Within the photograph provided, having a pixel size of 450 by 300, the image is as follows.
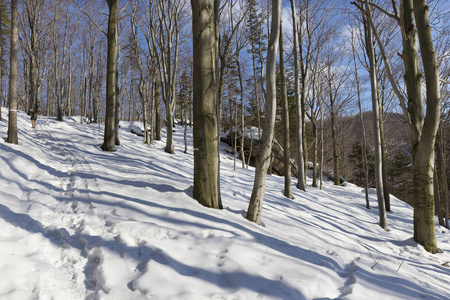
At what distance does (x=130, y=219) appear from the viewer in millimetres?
3158

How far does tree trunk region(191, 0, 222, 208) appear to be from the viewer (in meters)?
3.70

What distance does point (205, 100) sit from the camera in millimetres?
3773

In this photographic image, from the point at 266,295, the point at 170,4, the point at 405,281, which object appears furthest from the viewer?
the point at 170,4

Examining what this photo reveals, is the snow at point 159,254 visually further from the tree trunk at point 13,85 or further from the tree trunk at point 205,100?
the tree trunk at point 13,85

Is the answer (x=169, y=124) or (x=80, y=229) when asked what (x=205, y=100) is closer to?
(x=80, y=229)

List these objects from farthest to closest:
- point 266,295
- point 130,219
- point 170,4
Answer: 1. point 170,4
2. point 130,219
3. point 266,295

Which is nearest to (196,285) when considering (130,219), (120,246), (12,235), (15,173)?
(120,246)

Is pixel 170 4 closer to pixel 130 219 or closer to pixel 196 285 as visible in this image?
pixel 130 219

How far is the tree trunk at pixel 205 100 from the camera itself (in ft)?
12.1

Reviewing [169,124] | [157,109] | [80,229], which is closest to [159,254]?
[80,229]

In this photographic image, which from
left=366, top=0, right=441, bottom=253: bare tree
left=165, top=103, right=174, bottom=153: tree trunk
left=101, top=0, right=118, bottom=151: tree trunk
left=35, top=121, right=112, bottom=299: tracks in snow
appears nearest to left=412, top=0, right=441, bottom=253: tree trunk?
left=366, top=0, right=441, bottom=253: bare tree

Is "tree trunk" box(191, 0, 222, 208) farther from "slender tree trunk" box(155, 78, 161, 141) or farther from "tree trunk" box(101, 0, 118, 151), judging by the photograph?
"slender tree trunk" box(155, 78, 161, 141)

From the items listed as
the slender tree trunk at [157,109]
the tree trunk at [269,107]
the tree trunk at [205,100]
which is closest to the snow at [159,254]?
the tree trunk at [205,100]

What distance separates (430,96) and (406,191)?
33.1m
